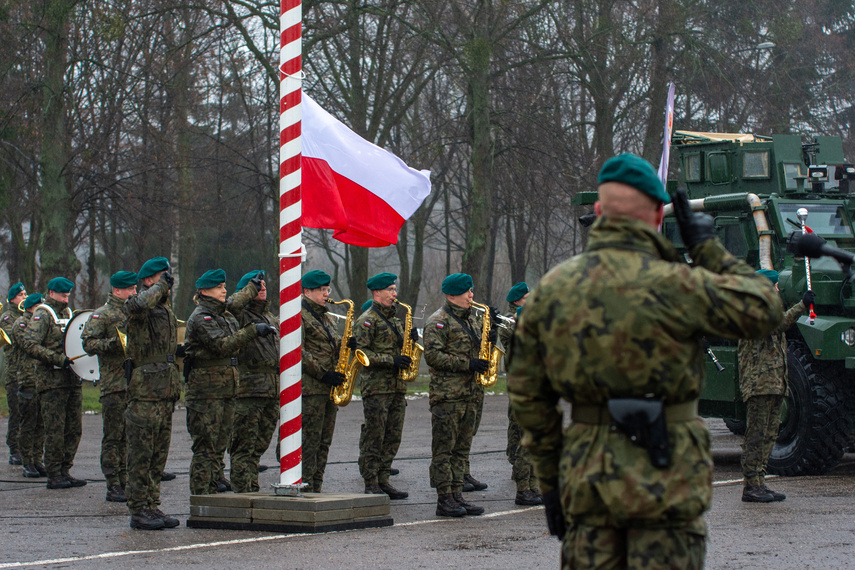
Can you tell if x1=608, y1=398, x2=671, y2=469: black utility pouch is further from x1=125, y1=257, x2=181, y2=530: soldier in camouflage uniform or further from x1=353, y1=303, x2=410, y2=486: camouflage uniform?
x1=353, y1=303, x2=410, y2=486: camouflage uniform

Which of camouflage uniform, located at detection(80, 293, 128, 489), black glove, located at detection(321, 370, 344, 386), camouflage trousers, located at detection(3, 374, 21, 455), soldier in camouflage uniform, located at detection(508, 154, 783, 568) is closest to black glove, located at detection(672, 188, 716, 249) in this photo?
soldier in camouflage uniform, located at detection(508, 154, 783, 568)

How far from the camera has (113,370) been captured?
10.8 meters

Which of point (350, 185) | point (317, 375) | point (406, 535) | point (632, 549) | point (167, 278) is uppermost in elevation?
point (350, 185)

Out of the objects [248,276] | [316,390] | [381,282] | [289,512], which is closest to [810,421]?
[381,282]

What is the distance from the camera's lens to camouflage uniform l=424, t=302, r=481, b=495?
9539 mm

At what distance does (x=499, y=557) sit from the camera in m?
7.39

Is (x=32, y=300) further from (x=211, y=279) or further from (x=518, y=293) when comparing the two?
(x=518, y=293)

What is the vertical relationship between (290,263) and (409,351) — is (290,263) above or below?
above

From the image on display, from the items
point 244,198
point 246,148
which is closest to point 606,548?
point 246,148

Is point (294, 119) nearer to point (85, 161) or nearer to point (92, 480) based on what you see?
point (92, 480)

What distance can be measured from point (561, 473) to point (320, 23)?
19.3 meters

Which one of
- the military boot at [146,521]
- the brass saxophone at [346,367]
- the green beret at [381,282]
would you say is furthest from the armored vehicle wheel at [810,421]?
the military boot at [146,521]

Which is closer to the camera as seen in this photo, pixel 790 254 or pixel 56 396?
pixel 56 396

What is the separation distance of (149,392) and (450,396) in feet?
8.43
